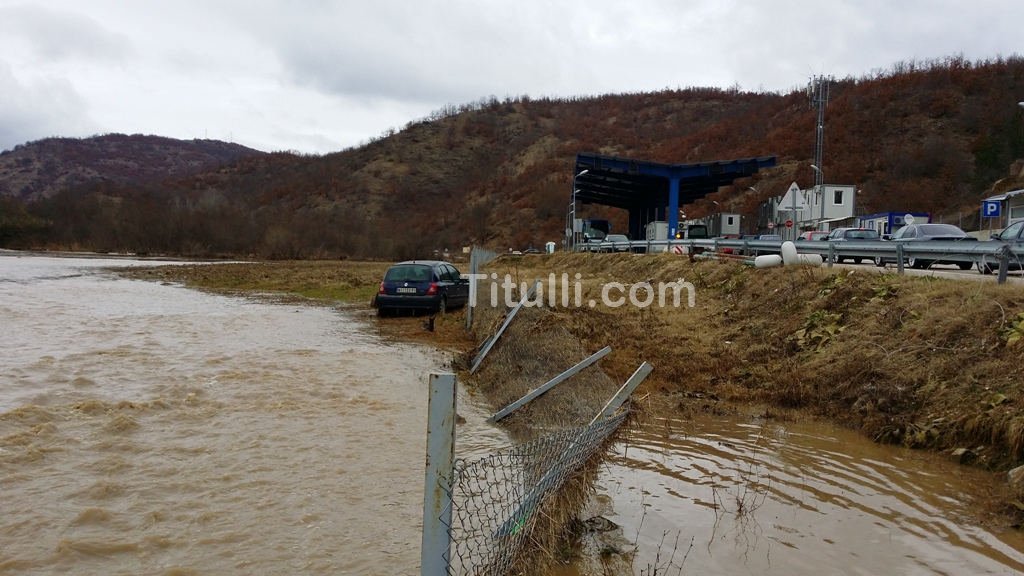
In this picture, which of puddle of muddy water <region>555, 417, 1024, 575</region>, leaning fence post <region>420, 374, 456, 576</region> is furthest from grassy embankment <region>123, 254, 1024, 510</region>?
leaning fence post <region>420, 374, 456, 576</region>

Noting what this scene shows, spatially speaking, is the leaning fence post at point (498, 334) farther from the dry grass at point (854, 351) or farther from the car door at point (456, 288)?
the car door at point (456, 288)

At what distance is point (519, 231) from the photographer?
3302 inches

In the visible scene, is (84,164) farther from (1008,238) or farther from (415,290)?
(1008,238)

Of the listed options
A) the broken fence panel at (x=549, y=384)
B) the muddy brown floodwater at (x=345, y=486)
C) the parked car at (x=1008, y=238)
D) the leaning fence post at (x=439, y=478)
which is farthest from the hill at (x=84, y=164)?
the leaning fence post at (x=439, y=478)

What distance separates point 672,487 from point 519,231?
77999 millimetres

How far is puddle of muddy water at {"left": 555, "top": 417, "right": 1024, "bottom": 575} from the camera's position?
16.2 ft

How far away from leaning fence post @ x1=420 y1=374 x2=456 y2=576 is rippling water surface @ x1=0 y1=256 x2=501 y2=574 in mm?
1688

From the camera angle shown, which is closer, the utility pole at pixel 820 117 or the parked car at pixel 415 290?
the parked car at pixel 415 290

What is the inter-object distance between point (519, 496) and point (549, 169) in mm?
97354

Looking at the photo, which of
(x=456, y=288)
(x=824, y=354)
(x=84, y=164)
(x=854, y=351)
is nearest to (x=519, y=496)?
(x=854, y=351)

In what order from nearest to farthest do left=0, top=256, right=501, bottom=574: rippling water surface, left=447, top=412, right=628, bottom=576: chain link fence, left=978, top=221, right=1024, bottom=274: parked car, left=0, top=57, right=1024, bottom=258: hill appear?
1. left=447, top=412, right=628, bottom=576: chain link fence
2. left=0, top=256, right=501, bottom=574: rippling water surface
3. left=978, top=221, right=1024, bottom=274: parked car
4. left=0, top=57, right=1024, bottom=258: hill

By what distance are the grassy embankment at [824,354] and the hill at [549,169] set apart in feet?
152

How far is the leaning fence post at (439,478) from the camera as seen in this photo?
3307mm

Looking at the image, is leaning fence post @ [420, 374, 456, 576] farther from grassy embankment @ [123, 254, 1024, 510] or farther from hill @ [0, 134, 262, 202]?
hill @ [0, 134, 262, 202]
